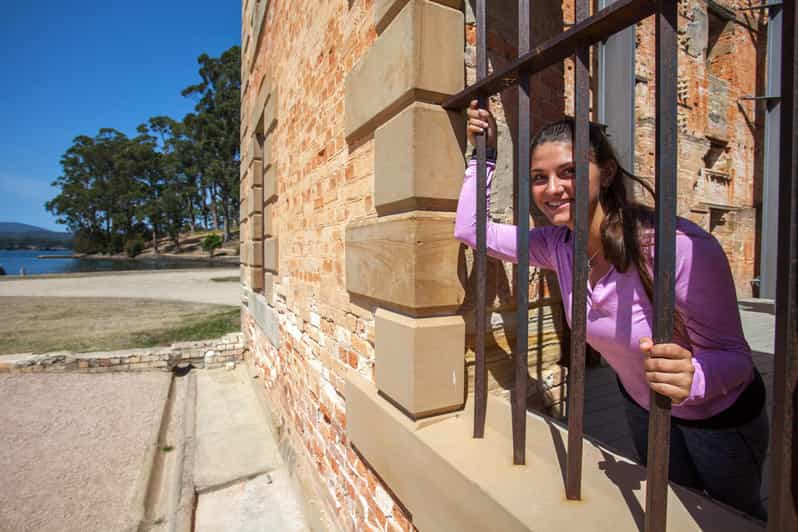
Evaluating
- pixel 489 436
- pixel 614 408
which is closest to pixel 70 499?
pixel 489 436

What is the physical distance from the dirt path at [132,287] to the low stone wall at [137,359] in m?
5.22

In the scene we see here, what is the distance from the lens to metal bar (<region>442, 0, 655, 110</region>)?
40.1 inches

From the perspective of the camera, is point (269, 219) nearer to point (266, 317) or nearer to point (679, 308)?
point (266, 317)

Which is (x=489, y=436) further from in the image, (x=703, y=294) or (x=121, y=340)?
(x=121, y=340)

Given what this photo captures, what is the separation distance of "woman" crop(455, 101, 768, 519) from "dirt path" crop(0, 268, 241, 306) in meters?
12.4

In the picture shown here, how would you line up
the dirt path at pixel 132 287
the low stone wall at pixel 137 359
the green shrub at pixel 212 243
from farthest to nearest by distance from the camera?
the green shrub at pixel 212 243
the dirt path at pixel 132 287
the low stone wall at pixel 137 359

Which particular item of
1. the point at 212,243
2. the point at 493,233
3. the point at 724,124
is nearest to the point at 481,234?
the point at 493,233

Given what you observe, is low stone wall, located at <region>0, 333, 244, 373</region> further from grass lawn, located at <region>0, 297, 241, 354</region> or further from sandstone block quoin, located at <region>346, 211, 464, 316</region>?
sandstone block quoin, located at <region>346, 211, 464, 316</region>

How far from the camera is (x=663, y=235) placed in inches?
36.9

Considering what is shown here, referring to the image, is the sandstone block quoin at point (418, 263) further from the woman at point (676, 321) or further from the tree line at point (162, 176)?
the tree line at point (162, 176)

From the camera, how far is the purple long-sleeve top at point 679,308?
109 centimetres

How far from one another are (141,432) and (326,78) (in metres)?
4.87

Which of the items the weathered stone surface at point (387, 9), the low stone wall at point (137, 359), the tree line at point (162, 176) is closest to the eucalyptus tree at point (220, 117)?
the tree line at point (162, 176)

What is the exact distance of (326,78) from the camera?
2799 millimetres
